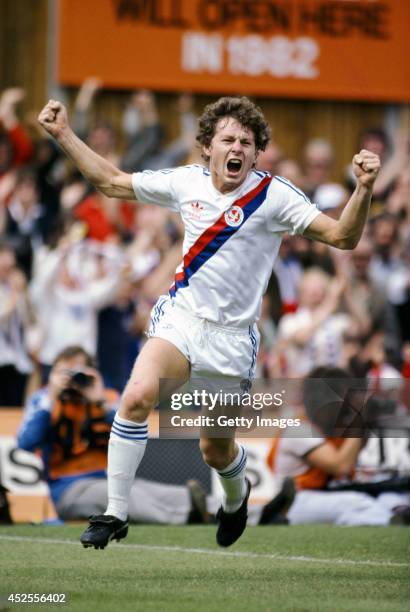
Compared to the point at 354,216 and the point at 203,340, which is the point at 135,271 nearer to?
the point at 203,340

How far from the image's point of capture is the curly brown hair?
7426 millimetres

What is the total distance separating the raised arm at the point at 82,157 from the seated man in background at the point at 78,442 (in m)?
2.45

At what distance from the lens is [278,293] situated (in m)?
14.0

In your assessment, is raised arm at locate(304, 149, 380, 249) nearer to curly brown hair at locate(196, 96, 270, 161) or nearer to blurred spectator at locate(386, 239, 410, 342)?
curly brown hair at locate(196, 96, 270, 161)

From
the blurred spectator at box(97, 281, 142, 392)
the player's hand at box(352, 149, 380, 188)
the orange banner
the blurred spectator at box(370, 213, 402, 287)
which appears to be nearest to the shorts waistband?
the player's hand at box(352, 149, 380, 188)

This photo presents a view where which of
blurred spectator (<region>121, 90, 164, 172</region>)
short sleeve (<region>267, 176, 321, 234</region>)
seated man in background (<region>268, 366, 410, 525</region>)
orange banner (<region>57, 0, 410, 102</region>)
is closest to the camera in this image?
short sleeve (<region>267, 176, 321, 234</region>)

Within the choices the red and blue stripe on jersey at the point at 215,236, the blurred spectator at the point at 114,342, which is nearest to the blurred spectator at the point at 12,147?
the blurred spectator at the point at 114,342

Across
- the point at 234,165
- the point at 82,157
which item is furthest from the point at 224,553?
the point at 82,157

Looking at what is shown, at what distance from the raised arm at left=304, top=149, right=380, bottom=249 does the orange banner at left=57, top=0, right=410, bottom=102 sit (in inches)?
428

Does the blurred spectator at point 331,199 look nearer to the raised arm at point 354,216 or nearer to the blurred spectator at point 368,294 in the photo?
the blurred spectator at point 368,294

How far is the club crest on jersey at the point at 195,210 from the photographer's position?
736 cm

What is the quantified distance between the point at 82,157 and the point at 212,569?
2.38m

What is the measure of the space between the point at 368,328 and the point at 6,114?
4326 millimetres

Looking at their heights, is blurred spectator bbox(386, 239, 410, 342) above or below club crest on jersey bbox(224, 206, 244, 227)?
below
